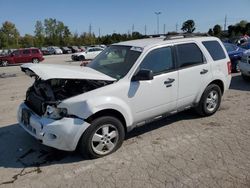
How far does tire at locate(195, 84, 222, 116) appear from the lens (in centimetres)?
599

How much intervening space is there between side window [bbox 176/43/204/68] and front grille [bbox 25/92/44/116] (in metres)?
2.63

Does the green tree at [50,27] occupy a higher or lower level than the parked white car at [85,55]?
higher

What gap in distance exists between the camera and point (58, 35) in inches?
3179

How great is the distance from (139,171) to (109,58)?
2.47 metres

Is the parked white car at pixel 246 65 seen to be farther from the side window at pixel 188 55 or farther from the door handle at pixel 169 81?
the door handle at pixel 169 81

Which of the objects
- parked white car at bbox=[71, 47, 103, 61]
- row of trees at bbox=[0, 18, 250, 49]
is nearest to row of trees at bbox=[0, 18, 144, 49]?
row of trees at bbox=[0, 18, 250, 49]

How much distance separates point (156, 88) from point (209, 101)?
5.88ft

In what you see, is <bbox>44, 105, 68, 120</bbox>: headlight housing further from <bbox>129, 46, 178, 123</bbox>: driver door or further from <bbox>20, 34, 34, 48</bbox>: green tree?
<bbox>20, 34, 34, 48</bbox>: green tree

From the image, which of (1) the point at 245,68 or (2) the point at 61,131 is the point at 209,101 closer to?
(2) the point at 61,131

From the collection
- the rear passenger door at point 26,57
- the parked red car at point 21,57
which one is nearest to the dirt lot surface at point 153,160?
the parked red car at point 21,57

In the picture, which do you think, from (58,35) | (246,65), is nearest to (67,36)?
(58,35)

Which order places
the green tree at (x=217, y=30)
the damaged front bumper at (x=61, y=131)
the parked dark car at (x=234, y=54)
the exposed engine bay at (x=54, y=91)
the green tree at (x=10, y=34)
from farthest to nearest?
the green tree at (x=217, y=30) < the green tree at (x=10, y=34) < the parked dark car at (x=234, y=54) < the exposed engine bay at (x=54, y=91) < the damaged front bumper at (x=61, y=131)

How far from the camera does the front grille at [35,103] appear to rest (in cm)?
450

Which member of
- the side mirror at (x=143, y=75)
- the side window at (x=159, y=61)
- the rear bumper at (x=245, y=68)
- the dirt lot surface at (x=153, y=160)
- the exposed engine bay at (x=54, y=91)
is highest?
the side window at (x=159, y=61)
